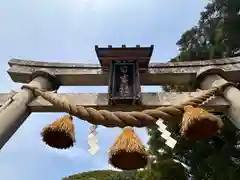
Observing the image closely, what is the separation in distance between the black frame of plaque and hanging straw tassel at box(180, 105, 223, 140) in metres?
0.77

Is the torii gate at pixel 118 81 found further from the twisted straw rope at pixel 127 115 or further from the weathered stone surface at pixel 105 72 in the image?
the twisted straw rope at pixel 127 115

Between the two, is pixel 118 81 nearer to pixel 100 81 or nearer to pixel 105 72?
pixel 105 72

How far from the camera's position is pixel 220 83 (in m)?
3.00

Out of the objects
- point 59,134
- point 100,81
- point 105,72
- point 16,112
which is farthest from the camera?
point 100,81

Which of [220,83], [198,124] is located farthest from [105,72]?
[198,124]

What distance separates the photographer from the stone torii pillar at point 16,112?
257cm

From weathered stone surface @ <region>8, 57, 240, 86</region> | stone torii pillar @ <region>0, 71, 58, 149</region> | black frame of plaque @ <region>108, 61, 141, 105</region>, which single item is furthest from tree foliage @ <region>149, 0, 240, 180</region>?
stone torii pillar @ <region>0, 71, 58, 149</region>

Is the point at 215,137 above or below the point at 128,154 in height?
above

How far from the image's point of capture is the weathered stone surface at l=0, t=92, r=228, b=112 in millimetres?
2842

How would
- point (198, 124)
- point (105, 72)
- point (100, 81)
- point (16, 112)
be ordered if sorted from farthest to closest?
1. point (100, 81)
2. point (105, 72)
3. point (16, 112)
4. point (198, 124)

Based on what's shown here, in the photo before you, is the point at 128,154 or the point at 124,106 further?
the point at 124,106

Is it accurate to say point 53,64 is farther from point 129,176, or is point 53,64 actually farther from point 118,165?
point 129,176

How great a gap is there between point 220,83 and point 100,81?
1387mm

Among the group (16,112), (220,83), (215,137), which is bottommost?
(16,112)
